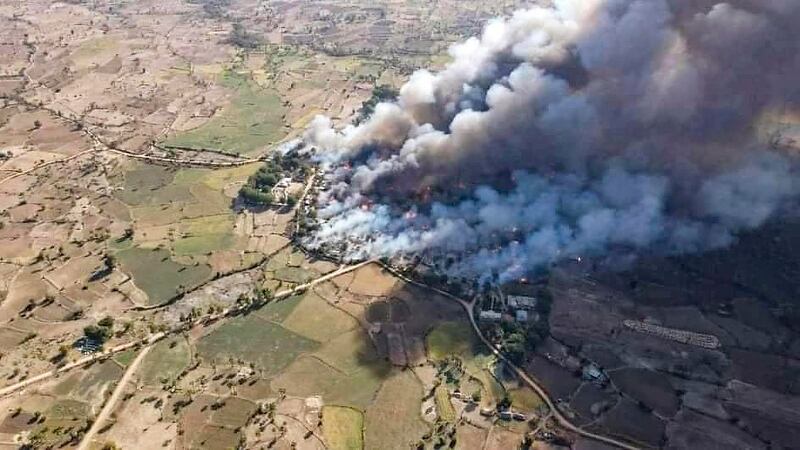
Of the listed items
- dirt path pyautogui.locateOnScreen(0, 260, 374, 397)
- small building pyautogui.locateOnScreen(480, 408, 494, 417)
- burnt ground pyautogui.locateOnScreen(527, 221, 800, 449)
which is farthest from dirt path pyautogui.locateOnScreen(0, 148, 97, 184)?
small building pyautogui.locateOnScreen(480, 408, 494, 417)

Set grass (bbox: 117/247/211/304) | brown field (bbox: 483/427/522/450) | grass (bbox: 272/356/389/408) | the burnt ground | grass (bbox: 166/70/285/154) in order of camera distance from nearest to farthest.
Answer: brown field (bbox: 483/427/522/450), the burnt ground, grass (bbox: 272/356/389/408), grass (bbox: 117/247/211/304), grass (bbox: 166/70/285/154)

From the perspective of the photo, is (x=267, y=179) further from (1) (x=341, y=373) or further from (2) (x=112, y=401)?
(2) (x=112, y=401)

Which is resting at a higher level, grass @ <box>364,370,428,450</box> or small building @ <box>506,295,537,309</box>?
small building @ <box>506,295,537,309</box>

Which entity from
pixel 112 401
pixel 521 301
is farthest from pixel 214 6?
pixel 112 401

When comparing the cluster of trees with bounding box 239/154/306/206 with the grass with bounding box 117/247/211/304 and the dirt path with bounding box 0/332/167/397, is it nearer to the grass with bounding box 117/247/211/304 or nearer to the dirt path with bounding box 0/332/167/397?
the grass with bounding box 117/247/211/304

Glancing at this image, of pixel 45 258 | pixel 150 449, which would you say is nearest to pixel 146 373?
pixel 150 449

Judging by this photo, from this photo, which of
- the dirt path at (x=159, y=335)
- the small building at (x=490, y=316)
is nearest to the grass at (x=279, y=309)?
the dirt path at (x=159, y=335)

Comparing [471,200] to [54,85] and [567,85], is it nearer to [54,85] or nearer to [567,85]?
[567,85]
